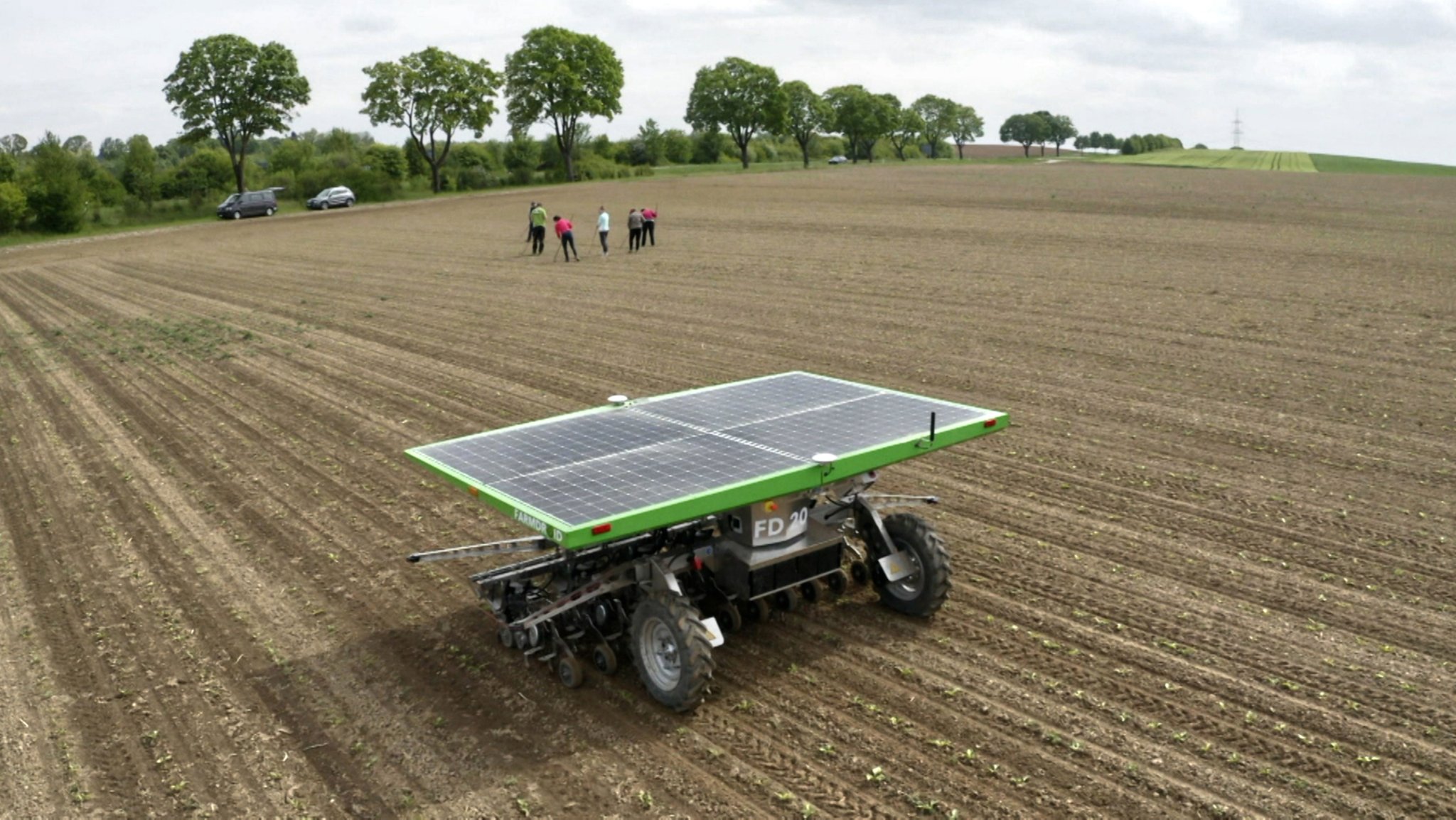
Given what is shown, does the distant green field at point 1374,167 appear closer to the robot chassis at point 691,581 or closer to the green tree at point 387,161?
the green tree at point 387,161

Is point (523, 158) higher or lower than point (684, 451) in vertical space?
higher

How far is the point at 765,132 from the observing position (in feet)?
363

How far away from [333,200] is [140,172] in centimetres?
1288

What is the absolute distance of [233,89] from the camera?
242 ft

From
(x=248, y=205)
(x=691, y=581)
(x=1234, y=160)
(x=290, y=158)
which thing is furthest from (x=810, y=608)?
(x=1234, y=160)

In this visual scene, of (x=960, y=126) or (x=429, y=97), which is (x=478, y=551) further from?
(x=960, y=126)

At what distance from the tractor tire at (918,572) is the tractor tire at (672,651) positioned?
6.21ft

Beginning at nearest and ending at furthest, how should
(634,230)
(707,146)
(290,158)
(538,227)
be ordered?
1. (538,227)
2. (634,230)
3. (290,158)
4. (707,146)

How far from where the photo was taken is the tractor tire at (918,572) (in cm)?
856

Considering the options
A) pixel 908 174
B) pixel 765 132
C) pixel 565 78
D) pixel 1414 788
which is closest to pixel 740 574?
pixel 1414 788

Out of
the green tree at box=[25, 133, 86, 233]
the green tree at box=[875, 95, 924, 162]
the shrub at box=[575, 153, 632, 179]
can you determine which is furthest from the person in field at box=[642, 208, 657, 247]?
the green tree at box=[875, 95, 924, 162]

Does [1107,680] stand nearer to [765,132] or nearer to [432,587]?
[432,587]

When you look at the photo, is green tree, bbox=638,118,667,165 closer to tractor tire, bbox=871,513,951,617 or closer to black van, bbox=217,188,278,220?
black van, bbox=217,188,278,220

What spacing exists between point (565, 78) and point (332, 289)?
6237 centimetres
